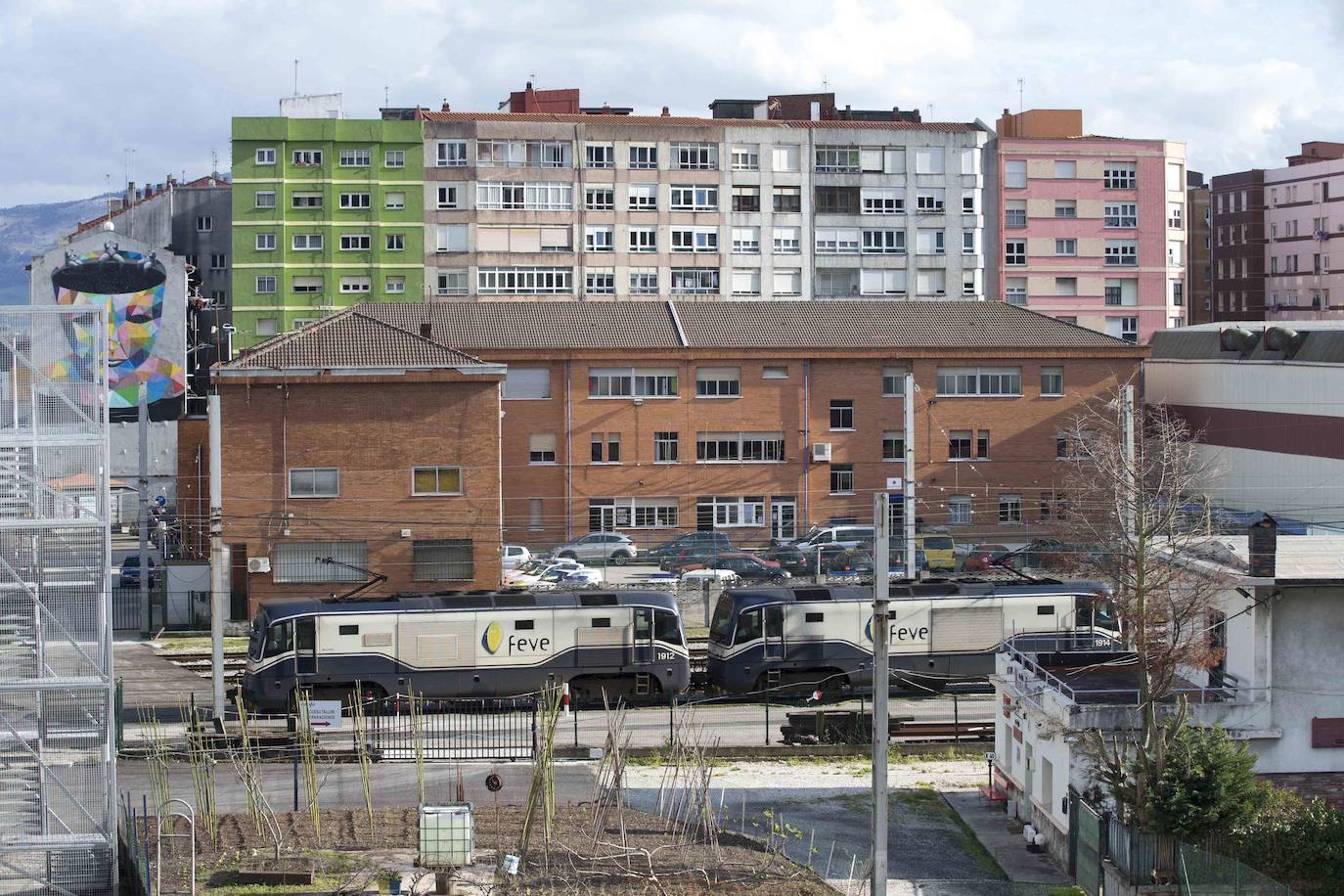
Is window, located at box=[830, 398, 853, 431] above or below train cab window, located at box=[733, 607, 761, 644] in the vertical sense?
above

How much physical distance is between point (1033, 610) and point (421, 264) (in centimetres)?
5560

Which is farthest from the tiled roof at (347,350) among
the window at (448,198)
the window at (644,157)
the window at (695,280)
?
the window at (695,280)

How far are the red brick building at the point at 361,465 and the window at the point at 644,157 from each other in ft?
127

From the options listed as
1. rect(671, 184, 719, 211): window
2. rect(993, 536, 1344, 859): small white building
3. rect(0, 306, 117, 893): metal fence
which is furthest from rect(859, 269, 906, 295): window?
rect(0, 306, 117, 893): metal fence

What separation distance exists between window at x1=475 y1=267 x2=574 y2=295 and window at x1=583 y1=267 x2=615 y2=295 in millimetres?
829

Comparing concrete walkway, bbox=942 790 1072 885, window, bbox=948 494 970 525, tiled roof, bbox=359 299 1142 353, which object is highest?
tiled roof, bbox=359 299 1142 353

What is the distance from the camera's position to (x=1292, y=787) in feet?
90.9

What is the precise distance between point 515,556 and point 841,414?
1452 centimetres

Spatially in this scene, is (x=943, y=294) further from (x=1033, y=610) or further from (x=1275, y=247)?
(x=1033, y=610)

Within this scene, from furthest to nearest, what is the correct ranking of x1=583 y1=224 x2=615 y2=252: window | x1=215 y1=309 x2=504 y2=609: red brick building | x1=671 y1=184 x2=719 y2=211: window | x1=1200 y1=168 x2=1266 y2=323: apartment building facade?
x1=1200 y1=168 x2=1266 y2=323: apartment building facade < x1=671 y1=184 x2=719 y2=211: window < x1=583 y1=224 x2=615 y2=252: window < x1=215 y1=309 x2=504 y2=609: red brick building

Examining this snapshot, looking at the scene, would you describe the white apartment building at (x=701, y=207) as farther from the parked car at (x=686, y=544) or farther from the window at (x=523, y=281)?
the parked car at (x=686, y=544)

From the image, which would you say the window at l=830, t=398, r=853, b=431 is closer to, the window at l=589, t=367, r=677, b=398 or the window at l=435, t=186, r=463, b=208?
the window at l=589, t=367, r=677, b=398

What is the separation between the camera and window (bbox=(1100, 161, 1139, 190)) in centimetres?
9631

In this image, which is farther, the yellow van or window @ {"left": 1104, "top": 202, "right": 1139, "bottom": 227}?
window @ {"left": 1104, "top": 202, "right": 1139, "bottom": 227}
